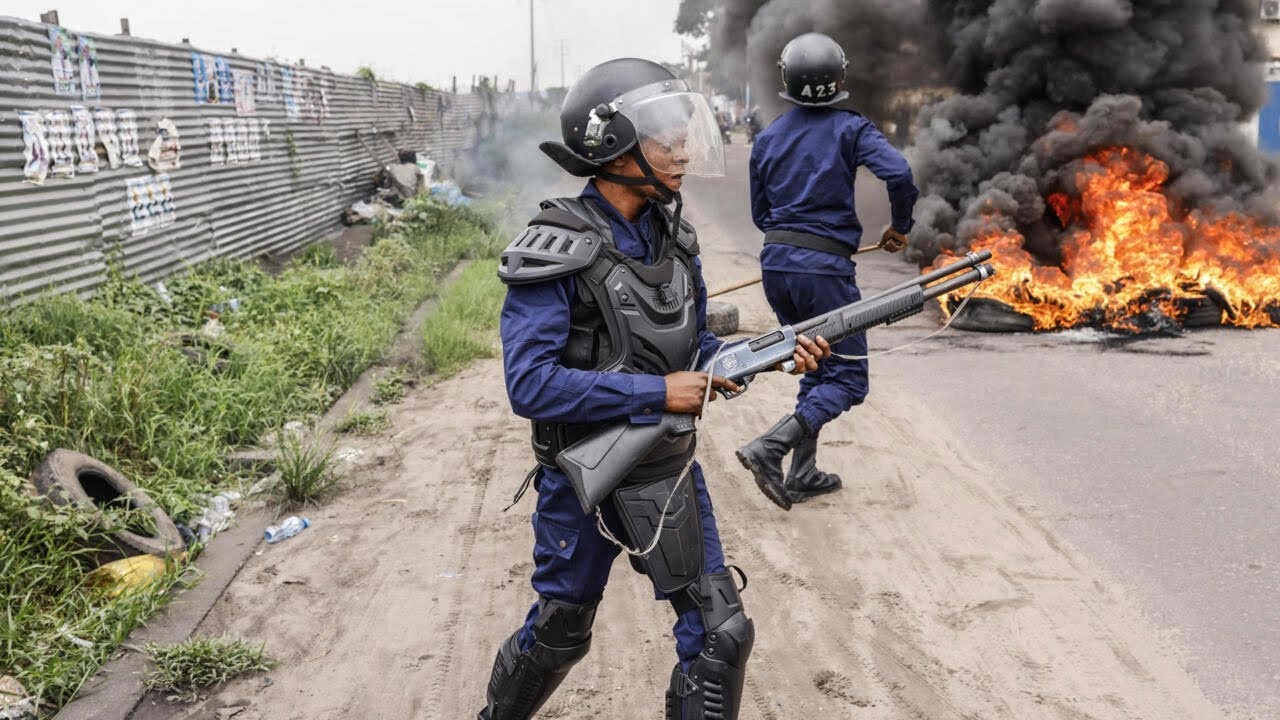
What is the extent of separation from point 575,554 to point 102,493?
3.09m

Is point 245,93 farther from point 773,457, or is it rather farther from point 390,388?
point 773,457

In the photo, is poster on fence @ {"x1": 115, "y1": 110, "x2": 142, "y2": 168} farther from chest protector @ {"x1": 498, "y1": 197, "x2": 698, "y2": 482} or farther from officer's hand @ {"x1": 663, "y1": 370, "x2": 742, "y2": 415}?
officer's hand @ {"x1": 663, "y1": 370, "x2": 742, "y2": 415}

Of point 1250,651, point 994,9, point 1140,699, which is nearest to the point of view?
point 1140,699

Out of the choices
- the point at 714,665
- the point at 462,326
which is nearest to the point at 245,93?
the point at 462,326

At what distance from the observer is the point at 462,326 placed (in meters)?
8.62

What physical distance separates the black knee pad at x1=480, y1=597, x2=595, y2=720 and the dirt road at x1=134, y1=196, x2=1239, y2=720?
525 mm

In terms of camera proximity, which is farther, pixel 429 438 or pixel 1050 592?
pixel 429 438

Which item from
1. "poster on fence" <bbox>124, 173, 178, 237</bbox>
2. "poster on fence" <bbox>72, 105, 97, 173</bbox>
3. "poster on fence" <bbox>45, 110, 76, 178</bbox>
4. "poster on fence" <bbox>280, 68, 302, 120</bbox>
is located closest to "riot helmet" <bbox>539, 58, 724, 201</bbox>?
"poster on fence" <bbox>45, 110, 76, 178</bbox>

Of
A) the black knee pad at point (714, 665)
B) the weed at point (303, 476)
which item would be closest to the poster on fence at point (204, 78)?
the weed at point (303, 476)

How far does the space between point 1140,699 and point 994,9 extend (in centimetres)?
1083

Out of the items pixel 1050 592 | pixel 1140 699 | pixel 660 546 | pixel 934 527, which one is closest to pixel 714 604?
pixel 660 546

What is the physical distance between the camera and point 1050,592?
3.93 m

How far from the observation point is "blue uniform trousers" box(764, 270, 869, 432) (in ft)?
16.0

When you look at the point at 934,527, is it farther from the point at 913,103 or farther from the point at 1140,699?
the point at 913,103
